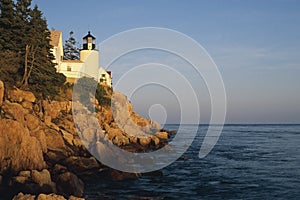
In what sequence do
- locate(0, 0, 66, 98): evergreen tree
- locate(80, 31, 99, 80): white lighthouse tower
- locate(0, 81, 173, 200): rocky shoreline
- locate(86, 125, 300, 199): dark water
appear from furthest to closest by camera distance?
locate(80, 31, 99, 80): white lighthouse tower < locate(0, 0, 66, 98): evergreen tree < locate(86, 125, 300, 199): dark water < locate(0, 81, 173, 200): rocky shoreline

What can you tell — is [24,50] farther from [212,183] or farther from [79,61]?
[212,183]

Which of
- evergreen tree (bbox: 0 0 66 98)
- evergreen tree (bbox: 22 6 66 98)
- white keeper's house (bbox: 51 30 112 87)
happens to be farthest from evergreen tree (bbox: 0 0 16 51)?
white keeper's house (bbox: 51 30 112 87)

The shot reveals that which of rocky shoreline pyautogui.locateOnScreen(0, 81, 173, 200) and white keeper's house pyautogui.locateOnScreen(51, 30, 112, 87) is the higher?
white keeper's house pyautogui.locateOnScreen(51, 30, 112, 87)

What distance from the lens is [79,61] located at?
4791 centimetres

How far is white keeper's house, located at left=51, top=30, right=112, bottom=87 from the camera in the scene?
4412 cm

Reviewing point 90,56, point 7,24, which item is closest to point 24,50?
point 7,24

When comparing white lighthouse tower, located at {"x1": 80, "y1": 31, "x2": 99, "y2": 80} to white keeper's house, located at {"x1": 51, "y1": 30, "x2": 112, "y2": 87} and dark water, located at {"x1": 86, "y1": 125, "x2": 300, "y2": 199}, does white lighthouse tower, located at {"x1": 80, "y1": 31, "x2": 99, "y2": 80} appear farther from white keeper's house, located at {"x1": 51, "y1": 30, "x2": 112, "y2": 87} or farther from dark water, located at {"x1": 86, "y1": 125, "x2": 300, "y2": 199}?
dark water, located at {"x1": 86, "y1": 125, "x2": 300, "y2": 199}

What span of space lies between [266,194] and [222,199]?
11.1 ft

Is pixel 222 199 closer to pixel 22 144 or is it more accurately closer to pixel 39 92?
pixel 22 144

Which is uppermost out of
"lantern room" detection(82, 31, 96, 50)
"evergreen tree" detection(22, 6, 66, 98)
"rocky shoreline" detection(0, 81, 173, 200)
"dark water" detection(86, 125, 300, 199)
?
"lantern room" detection(82, 31, 96, 50)

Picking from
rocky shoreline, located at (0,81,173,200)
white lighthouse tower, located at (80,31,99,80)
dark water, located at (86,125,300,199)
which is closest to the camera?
rocky shoreline, located at (0,81,173,200)

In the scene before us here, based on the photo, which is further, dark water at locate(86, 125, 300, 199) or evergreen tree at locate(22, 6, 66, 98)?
evergreen tree at locate(22, 6, 66, 98)

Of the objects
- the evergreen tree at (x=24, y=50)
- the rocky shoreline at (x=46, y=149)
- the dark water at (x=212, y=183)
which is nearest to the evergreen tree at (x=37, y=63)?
the evergreen tree at (x=24, y=50)

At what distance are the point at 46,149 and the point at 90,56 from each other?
28.3 metres
